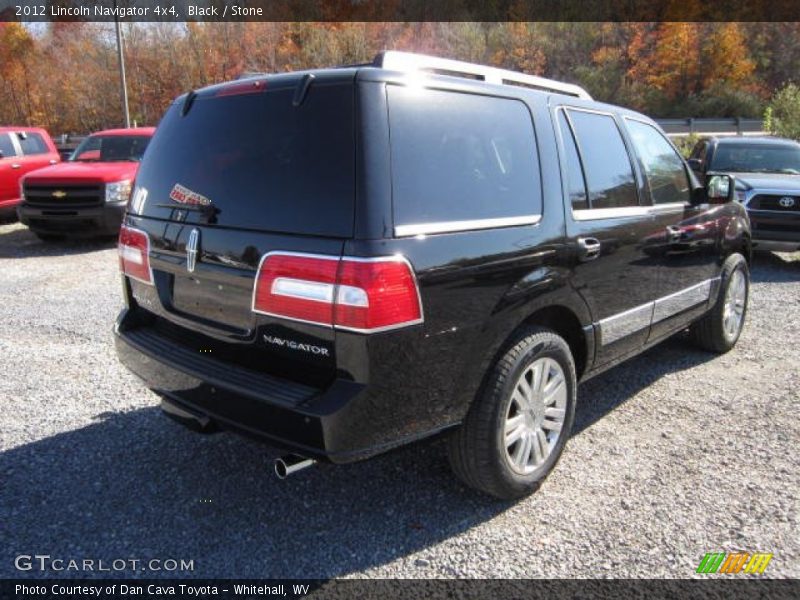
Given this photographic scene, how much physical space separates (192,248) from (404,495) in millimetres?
1547

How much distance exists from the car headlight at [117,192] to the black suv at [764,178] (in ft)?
27.1

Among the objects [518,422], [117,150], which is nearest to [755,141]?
[518,422]

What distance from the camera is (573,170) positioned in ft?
10.6

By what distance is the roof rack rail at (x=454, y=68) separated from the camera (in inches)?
101

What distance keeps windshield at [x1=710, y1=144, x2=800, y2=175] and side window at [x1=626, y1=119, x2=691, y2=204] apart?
19.6 ft

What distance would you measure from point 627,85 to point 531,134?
4529cm

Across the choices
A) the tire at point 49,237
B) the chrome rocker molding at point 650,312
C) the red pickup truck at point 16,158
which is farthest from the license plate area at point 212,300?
the red pickup truck at point 16,158

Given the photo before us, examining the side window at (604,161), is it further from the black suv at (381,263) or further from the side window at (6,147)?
the side window at (6,147)

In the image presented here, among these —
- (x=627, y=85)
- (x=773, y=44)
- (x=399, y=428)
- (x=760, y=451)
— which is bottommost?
(x=760, y=451)

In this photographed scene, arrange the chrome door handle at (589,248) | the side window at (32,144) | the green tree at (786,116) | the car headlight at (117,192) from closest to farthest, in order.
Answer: the chrome door handle at (589,248)
the car headlight at (117,192)
the side window at (32,144)
the green tree at (786,116)

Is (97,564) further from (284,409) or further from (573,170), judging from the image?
(573,170)

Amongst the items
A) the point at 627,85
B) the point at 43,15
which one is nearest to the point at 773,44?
the point at 627,85

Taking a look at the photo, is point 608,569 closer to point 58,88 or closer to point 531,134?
point 531,134

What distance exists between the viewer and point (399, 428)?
238 cm
